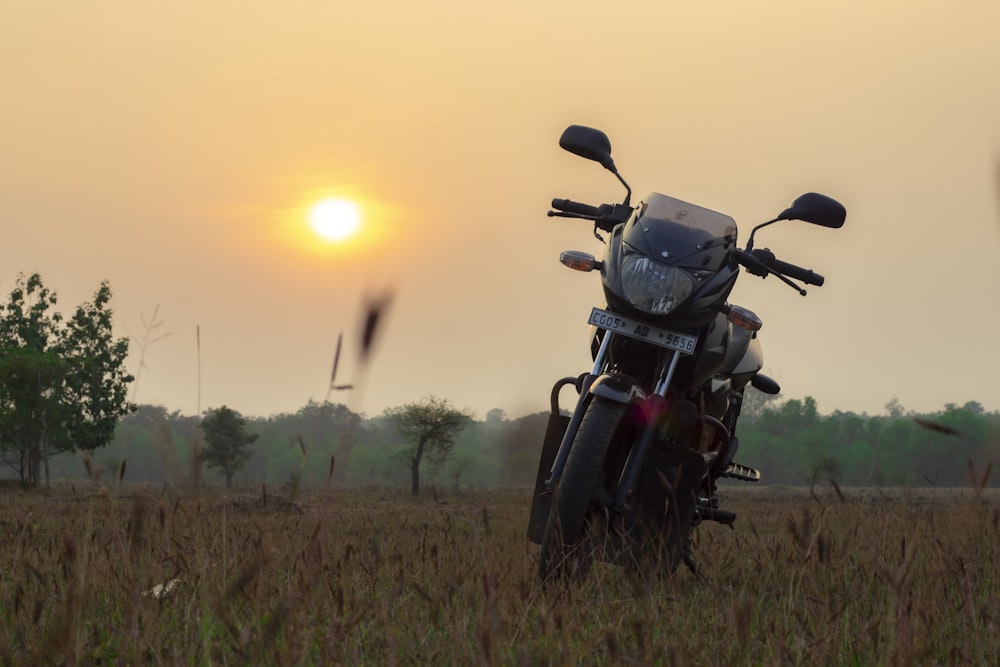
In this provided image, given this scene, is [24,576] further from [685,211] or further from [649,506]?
[685,211]

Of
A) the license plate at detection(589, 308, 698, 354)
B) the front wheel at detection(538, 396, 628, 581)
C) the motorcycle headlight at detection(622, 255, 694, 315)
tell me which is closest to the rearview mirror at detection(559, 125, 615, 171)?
the motorcycle headlight at detection(622, 255, 694, 315)

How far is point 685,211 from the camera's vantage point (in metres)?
5.41

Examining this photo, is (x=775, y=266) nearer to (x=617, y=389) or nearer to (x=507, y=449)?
(x=617, y=389)

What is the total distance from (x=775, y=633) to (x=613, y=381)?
1816 mm

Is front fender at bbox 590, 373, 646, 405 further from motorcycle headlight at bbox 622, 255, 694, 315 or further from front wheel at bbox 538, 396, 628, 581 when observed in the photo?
motorcycle headlight at bbox 622, 255, 694, 315

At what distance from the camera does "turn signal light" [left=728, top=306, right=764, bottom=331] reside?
5.22 metres

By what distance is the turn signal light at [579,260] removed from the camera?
5.51 m

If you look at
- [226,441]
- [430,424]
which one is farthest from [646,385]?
[226,441]

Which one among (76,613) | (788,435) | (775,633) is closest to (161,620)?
(76,613)

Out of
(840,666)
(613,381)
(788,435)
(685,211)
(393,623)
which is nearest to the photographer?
(840,666)

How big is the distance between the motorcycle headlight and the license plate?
0.46 feet

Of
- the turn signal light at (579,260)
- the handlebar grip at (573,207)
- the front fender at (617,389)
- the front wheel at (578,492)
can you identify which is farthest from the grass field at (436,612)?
the handlebar grip at (573,207)

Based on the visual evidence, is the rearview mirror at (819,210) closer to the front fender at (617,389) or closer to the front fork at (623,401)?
the front fork at (623,401)

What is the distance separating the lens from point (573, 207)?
625 cm
